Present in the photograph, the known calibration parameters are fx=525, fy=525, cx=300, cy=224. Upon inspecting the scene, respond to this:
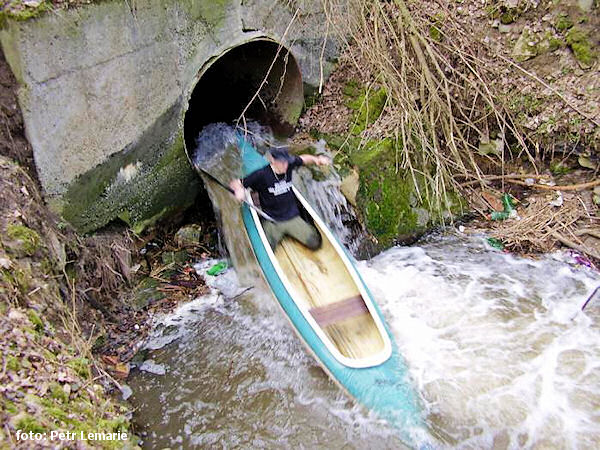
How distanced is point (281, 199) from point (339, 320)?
1592 millimetres

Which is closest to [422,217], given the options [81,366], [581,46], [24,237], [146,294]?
[581,46]

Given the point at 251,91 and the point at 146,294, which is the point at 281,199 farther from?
the point at 251,91

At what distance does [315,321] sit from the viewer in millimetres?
4805

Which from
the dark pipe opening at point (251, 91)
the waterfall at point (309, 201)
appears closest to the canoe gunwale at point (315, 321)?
the waterfall at point (309, 201)

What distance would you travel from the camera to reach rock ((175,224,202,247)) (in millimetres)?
6438

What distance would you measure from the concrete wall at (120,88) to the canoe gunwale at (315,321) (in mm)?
1189

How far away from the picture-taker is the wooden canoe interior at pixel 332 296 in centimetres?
476

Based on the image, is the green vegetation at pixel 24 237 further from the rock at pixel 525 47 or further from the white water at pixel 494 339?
the rock at pixel 525 47

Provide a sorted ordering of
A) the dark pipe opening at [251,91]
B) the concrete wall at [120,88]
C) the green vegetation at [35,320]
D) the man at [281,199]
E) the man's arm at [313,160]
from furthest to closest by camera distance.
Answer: the dark pipe opening at [251,91] < the man's arm at [313,160] < the man at [281,199] < the concrete wall at [120,88] < the green vegetation at [35,320]

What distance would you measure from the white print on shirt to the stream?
78 cm

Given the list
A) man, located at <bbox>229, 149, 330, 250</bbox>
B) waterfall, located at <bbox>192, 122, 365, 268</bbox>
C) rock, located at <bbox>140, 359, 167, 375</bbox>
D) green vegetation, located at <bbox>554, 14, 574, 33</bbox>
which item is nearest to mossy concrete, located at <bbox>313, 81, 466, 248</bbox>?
waterfall, located at <bbox>192, 122, 365, 268</bbox>

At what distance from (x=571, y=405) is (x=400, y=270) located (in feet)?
7.19

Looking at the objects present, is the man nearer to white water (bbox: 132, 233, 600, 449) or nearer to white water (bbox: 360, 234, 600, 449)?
white water (bbox: 132, 233, 600, 449)

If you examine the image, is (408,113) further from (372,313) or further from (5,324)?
(5,324)
